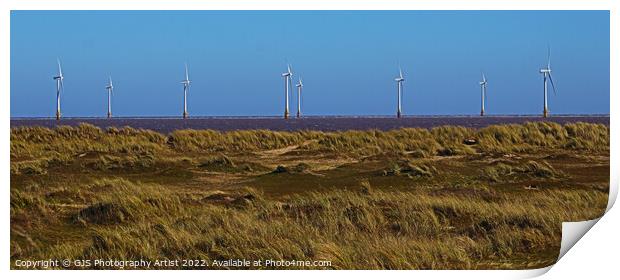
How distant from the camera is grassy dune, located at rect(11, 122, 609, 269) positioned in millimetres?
9672

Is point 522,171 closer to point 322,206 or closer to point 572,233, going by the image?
point 322,206

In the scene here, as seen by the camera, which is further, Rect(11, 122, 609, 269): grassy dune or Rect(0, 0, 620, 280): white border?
Rect(11, 122, 609, 269): grassy dune

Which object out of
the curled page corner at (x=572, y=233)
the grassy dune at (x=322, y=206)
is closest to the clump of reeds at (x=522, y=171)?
the grassy dune at (x=322, y=206)

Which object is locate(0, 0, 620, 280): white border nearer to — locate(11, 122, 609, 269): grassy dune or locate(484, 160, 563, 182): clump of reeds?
locate(11, 122, 609, 269): grassy dune

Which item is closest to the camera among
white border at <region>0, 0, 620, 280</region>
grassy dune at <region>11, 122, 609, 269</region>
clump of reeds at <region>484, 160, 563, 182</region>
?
white border at <region>0, 0, 620, 280</region>

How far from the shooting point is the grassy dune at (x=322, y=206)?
967 cm

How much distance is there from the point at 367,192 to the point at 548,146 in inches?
508

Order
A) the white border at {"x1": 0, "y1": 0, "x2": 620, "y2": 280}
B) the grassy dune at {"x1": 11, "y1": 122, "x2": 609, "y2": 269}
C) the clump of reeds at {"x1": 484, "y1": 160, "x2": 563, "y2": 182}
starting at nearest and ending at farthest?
1. the white border at {"x1": 0, "y1": 0, "x2": 620, "y2": 280}
2. the grassy dune at {"x1": 11, "y1": 122, "x2": 609, "y2": 269}
3. the clump of reeds at {"x1": 484, "y1": 160, "x2": 563, "y2": 182}

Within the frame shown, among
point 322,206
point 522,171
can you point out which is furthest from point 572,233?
point 522,171

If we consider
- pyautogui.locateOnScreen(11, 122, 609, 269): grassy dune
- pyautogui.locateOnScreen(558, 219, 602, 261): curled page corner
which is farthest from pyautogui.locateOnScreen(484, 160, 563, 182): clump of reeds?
pyautogui.locateOnScreen(558, 219, 602, 261): curled page corner

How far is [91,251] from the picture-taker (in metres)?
9.72

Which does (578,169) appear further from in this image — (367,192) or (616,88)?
(616,88)

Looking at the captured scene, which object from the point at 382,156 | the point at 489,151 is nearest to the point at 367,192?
the point at 382,156
